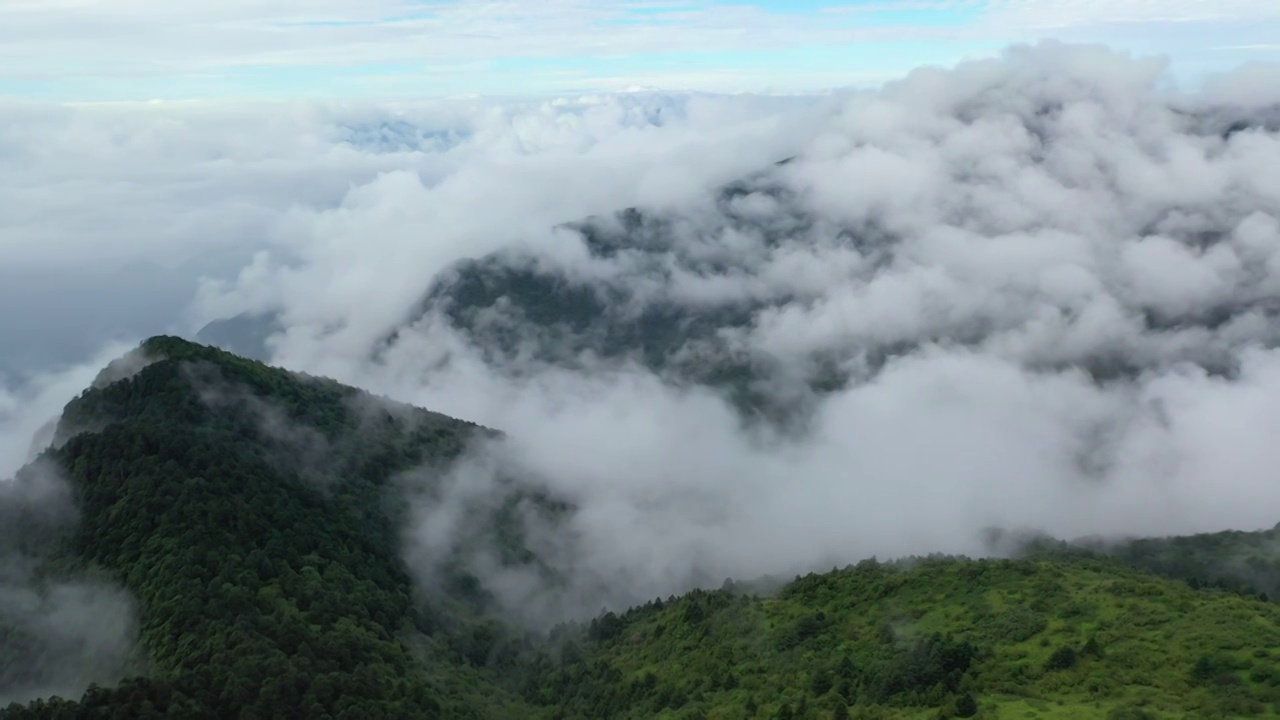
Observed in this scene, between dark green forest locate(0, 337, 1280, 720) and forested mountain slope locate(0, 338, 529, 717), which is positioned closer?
dark green forest locate(0, 337, 1280, 720)

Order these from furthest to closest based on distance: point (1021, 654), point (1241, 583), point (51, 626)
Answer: point (1241, 583) → point (51, 626) → point (1021, 654)

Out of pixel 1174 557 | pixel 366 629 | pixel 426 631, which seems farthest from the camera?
pixel 1174 557

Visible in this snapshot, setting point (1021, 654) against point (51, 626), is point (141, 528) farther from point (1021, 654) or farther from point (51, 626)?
point (1021, 654)

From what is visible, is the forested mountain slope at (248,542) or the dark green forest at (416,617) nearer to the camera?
the dark green forest at (416,617)

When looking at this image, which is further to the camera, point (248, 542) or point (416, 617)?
point (416, 617)

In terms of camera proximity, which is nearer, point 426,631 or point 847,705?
point 847,705

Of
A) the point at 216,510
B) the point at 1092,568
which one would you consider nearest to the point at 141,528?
the point at 216,510

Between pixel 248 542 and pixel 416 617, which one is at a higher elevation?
pixel 248 542

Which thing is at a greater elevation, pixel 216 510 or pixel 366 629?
pixel 216 510
